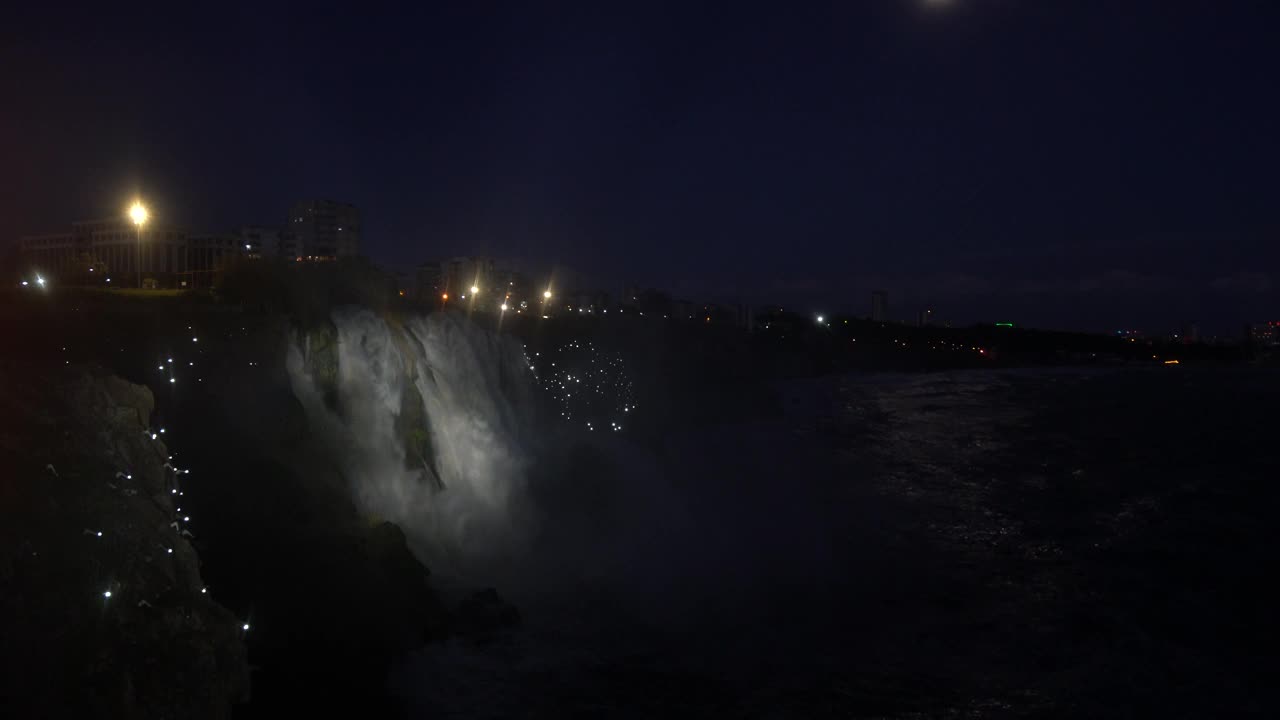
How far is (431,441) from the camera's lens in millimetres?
18672

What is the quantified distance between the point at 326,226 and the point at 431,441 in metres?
104

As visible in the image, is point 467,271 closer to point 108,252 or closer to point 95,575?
point 108,252

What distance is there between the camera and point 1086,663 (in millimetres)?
13695

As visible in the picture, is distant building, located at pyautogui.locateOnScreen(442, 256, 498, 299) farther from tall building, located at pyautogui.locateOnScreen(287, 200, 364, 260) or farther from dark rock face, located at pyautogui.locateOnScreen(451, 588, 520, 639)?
dark rock face, located at pyautogui.locateOnScreen(451, 588, 520, 639)

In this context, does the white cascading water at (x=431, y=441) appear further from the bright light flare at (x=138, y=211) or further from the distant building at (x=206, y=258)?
the bright light flare at (x=138, y=211)

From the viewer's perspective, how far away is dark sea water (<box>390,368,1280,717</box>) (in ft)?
39.4

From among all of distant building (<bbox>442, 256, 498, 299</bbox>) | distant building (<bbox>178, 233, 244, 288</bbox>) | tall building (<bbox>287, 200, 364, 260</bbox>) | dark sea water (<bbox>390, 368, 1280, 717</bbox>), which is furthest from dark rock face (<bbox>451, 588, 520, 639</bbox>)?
tall building (<bbox>287, 200, 364, 260</bbox>)

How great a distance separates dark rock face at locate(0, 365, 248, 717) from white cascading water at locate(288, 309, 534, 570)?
7668mm

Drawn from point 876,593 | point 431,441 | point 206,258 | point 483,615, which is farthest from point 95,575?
point 206,258

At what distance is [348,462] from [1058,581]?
622 inches

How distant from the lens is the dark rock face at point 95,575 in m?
6.11

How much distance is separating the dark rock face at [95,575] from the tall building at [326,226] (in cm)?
10767

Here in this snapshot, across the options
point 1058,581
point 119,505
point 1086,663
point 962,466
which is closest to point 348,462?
point 119,505

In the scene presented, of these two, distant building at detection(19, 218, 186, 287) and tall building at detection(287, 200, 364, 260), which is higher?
tall building at detection(287, 200, 364, 260)
